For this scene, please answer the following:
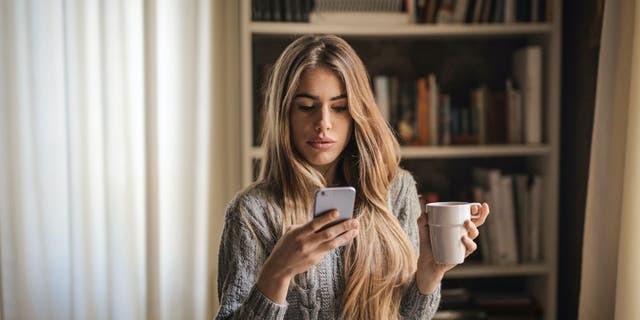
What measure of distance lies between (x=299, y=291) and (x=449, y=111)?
120 centimetres

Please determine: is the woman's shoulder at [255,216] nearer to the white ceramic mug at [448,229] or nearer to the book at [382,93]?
the white ceramic mug at [448,229]

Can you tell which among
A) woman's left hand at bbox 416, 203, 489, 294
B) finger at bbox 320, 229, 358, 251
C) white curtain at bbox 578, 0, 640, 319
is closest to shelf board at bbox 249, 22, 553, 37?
white curtain at bbox 578, 0, 640, 319

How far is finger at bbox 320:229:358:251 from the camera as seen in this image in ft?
3.38

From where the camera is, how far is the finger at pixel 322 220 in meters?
0.99

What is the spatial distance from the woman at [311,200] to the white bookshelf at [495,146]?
2.55 feet

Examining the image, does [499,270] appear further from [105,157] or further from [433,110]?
[105,157]

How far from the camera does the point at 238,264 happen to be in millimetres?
1202

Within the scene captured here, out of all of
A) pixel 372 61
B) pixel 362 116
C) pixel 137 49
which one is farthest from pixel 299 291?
pixel 372 61

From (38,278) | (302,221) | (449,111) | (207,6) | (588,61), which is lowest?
(38,278)

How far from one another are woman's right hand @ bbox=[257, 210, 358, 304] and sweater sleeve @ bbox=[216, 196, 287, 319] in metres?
0.05

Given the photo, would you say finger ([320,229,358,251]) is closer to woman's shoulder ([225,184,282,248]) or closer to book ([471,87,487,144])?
woman's shoulder ([225,184,282,248])

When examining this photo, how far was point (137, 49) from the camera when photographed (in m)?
2.01

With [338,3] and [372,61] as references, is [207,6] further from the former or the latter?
[372,61]

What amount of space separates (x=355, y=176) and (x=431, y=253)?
0.27 m
